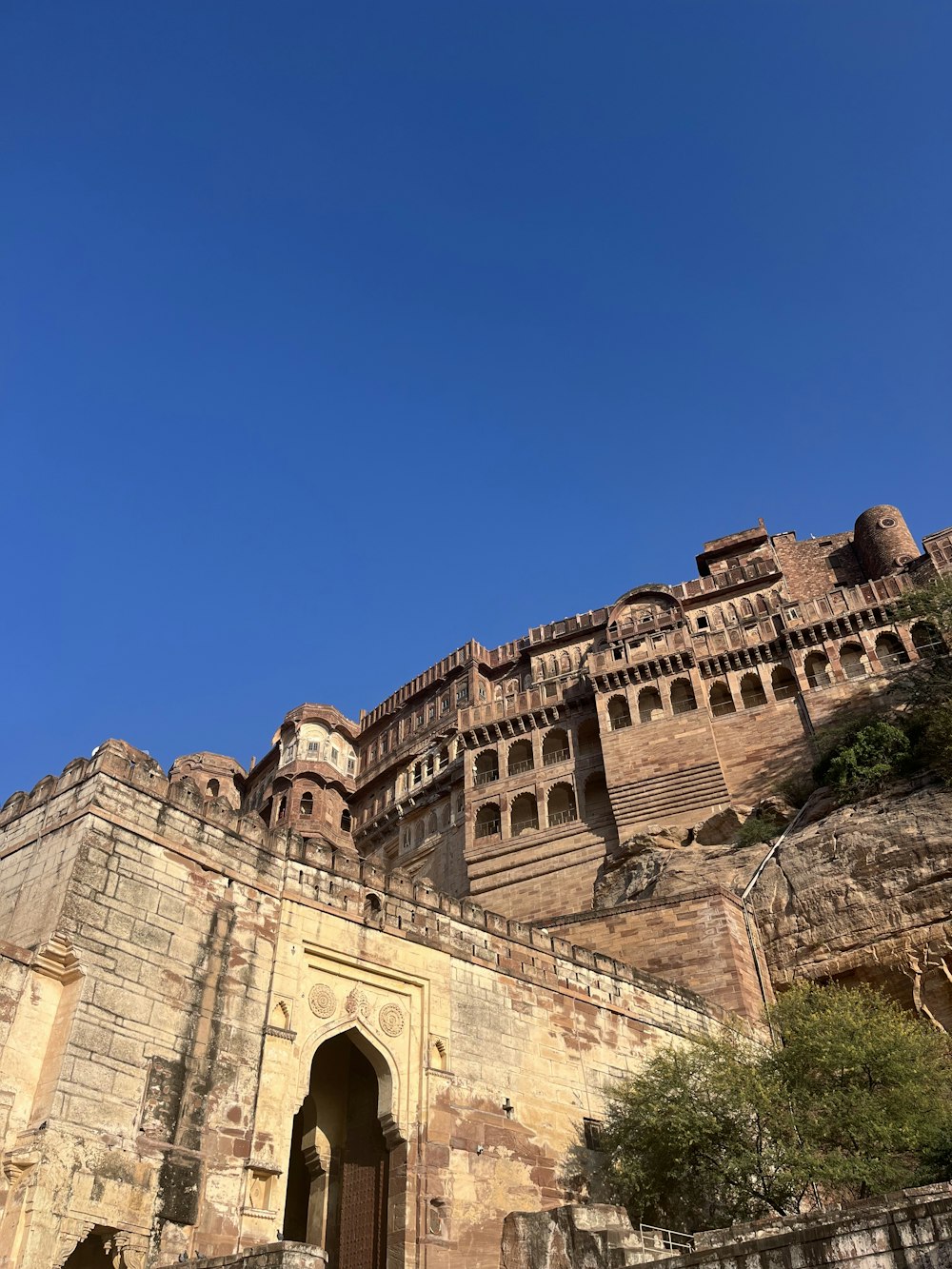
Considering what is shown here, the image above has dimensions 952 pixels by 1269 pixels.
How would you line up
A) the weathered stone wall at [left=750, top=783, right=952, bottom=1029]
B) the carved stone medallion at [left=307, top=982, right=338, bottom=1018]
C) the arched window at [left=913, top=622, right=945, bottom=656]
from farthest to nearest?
the arched window at [left=913, top=622, right=945, bottom=656], the weathered stone wall at [left=750, top=783, right=952, bottom=1029], the carved stone medallion at [left=307, top=982, right=338, bottom=1018]

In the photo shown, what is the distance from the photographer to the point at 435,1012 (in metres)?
15.7

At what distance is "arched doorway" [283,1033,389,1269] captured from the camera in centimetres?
1451

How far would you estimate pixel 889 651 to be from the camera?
34781 mm

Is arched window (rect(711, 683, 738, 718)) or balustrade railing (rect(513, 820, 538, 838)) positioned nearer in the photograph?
arched window (rect(711, 683, 738, 718))

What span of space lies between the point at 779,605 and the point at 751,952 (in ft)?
70.6

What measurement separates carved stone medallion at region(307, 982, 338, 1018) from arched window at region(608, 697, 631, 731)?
22.9 m

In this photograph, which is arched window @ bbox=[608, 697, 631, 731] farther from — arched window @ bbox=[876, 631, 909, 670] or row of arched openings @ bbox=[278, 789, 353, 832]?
row of arched openings @ bbox=[278, 789, 353, 832]

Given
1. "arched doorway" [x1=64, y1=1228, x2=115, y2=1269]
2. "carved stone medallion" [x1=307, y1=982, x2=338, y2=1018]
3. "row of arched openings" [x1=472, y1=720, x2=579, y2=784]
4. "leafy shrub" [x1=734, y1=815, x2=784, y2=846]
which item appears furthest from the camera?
"row of arched openings" [x1=472, y1=720, x2=579, y2=784]

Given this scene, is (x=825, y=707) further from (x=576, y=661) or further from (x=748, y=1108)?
(x=748, y=1108)

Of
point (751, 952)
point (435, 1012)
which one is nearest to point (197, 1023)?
point (435, 1012)

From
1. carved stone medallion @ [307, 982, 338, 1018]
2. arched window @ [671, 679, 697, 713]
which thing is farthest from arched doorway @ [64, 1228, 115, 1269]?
arched window @ [671, 679, 697, 713]

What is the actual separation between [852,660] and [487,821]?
14.1m

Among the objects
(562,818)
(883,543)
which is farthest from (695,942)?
(883,543)

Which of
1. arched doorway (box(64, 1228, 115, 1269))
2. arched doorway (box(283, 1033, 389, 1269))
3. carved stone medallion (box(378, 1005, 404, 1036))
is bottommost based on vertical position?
arched doorway (box(64, 1228, 115, 1269))
